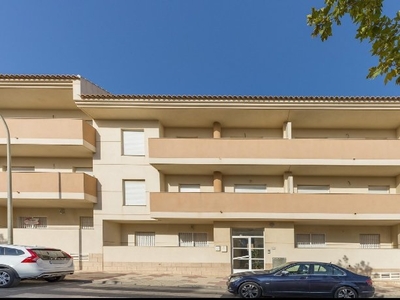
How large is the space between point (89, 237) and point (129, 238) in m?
2.08

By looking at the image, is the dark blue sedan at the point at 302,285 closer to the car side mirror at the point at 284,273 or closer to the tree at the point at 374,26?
the car side mirror at the point at 284,273

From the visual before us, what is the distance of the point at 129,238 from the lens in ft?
58.4

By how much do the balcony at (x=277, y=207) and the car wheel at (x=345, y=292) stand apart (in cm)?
585

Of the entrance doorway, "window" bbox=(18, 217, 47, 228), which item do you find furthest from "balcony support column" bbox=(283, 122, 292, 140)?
"window" bbox=(18, 217, 47, 228)

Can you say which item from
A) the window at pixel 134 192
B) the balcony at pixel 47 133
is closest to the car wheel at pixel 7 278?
the balcony at pixel 47 133

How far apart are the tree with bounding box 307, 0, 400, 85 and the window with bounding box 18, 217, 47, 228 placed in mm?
16824

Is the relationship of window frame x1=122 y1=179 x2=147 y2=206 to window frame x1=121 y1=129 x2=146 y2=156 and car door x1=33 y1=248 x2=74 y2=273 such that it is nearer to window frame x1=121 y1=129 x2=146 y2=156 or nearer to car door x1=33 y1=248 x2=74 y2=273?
window frame x1=121 y1=129 x2=146 y2=156

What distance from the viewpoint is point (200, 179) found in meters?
18.0

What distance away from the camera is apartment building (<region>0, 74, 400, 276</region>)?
15812 mm

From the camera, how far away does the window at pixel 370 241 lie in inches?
685

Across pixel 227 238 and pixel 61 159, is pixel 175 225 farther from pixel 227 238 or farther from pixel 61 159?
pixel 61 159


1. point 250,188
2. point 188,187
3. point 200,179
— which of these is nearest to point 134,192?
point 188,187

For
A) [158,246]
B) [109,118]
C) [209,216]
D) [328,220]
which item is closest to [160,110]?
[109,118]

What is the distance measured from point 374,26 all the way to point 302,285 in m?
7.43
